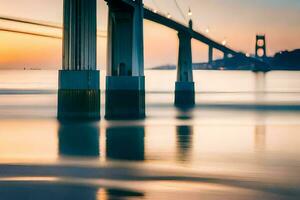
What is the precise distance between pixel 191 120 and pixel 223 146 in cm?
1746

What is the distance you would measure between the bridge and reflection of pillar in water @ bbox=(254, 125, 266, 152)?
6492 mm

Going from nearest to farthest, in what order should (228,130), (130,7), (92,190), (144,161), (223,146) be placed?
1. (92,190)
2. (144,161)
3. (223,146)
4. (228,130)
5. (130,7)

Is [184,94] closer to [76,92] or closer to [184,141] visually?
[76,92]

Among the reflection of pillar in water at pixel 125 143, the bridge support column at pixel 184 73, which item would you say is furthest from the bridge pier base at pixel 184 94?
the reflection of pillar in water at pixel 125 143

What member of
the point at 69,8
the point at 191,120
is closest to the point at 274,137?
the point at 69,8

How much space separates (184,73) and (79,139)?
36926mm

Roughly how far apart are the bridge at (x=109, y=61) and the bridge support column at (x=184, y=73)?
6588 millimetres

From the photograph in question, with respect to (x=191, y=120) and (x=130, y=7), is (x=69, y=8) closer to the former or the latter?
(x=130, y=7)

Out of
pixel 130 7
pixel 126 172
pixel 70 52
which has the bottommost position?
pixel 126 172

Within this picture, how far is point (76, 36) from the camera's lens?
31.3 metres

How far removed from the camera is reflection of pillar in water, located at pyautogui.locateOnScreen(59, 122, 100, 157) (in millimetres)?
23569

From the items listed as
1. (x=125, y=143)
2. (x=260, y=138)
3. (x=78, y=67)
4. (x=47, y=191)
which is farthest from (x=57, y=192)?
(x=260, y=138)

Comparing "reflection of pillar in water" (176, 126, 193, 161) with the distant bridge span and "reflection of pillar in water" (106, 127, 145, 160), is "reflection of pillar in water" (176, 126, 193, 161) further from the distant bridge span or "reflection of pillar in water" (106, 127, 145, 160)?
the distant bridge span

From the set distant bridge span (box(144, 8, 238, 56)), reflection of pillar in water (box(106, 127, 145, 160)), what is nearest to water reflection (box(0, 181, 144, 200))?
reflection of pillar in water (box(106, 127, 145, 160))
